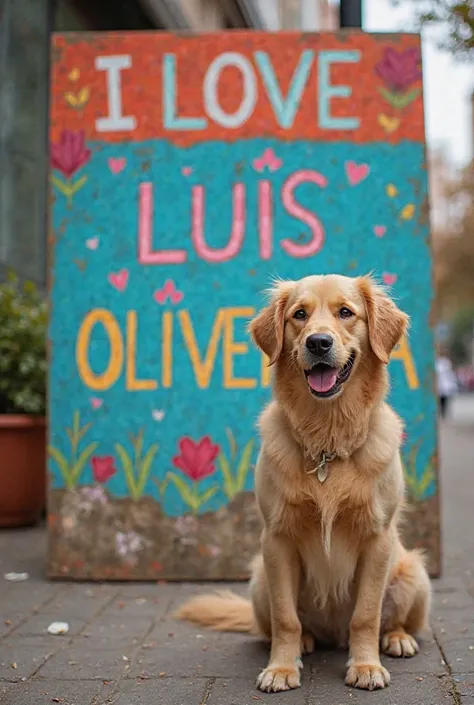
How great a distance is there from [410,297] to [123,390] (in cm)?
176

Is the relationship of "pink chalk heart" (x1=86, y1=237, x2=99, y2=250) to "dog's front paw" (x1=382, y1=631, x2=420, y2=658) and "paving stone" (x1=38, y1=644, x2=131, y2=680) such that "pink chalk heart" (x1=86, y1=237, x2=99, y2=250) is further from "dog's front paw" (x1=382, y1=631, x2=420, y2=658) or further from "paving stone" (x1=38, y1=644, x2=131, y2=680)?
"dog's front paw" (x1=382, y1=631, x2=420, y2=658)

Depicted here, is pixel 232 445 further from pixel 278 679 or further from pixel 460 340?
pixel 460 340

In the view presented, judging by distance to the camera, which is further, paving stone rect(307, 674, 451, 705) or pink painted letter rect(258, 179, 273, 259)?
pink painted letter rect(258, 179, 273, 259)

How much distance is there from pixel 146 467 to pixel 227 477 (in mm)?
474

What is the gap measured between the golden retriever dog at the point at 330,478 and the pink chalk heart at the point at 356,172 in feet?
5.22

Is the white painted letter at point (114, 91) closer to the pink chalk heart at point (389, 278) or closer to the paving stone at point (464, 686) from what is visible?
the pink chalk heart at point (389, 278)

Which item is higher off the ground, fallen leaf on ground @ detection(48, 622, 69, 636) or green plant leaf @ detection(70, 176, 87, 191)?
green plant leaf @ detection(70, 176, 87, 191)

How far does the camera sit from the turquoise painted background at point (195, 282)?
4.75 metres

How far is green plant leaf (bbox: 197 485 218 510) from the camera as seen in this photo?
15.6ft

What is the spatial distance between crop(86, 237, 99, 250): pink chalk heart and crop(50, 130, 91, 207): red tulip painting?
0.79 feet

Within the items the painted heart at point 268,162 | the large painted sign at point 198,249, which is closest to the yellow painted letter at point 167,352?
the large painted sign at point 198,249

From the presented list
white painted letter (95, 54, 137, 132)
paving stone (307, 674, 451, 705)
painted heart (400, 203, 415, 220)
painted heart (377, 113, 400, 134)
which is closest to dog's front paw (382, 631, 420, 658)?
paving stone (307, 674, 451, 705)

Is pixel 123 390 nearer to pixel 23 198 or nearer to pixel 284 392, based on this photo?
pixel 284 392

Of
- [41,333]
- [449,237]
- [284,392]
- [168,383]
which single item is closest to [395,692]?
[284,392]
